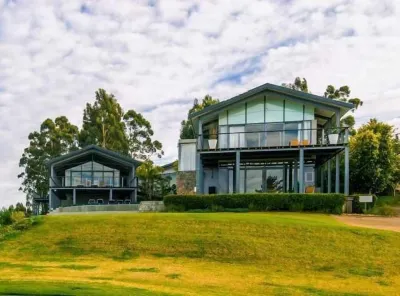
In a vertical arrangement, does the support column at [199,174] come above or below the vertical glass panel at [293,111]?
below

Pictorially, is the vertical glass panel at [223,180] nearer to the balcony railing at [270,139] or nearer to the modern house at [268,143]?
the modern house at [268,143]

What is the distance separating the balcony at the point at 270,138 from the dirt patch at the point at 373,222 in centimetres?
595

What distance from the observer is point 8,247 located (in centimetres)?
1591

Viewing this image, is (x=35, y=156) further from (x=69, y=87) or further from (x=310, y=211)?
(x=310, y=211)

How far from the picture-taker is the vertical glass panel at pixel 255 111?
28266 mm

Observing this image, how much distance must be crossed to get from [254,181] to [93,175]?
59.3ft

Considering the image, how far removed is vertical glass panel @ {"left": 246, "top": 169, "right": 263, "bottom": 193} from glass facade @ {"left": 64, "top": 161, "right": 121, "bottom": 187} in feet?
52.9

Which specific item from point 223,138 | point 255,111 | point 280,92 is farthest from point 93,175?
point 280,92

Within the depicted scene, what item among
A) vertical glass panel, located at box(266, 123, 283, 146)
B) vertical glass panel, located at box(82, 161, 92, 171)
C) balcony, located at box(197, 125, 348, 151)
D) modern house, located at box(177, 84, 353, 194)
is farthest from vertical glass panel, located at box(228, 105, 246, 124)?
vertical glass panel, located at box(82, 161, 92, 171)

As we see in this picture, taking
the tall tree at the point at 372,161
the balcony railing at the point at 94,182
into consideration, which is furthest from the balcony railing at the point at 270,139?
the balcony railing at the point at 94,182

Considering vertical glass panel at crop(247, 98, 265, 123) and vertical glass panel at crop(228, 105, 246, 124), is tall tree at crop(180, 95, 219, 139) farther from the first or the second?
vertical glass panel at crop(247, 98, 265, 123)

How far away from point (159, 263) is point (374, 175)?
19.5 metres

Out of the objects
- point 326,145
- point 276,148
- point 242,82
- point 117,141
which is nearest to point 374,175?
point 326,145

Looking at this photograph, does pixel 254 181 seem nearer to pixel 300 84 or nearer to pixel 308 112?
pixel 308 112
